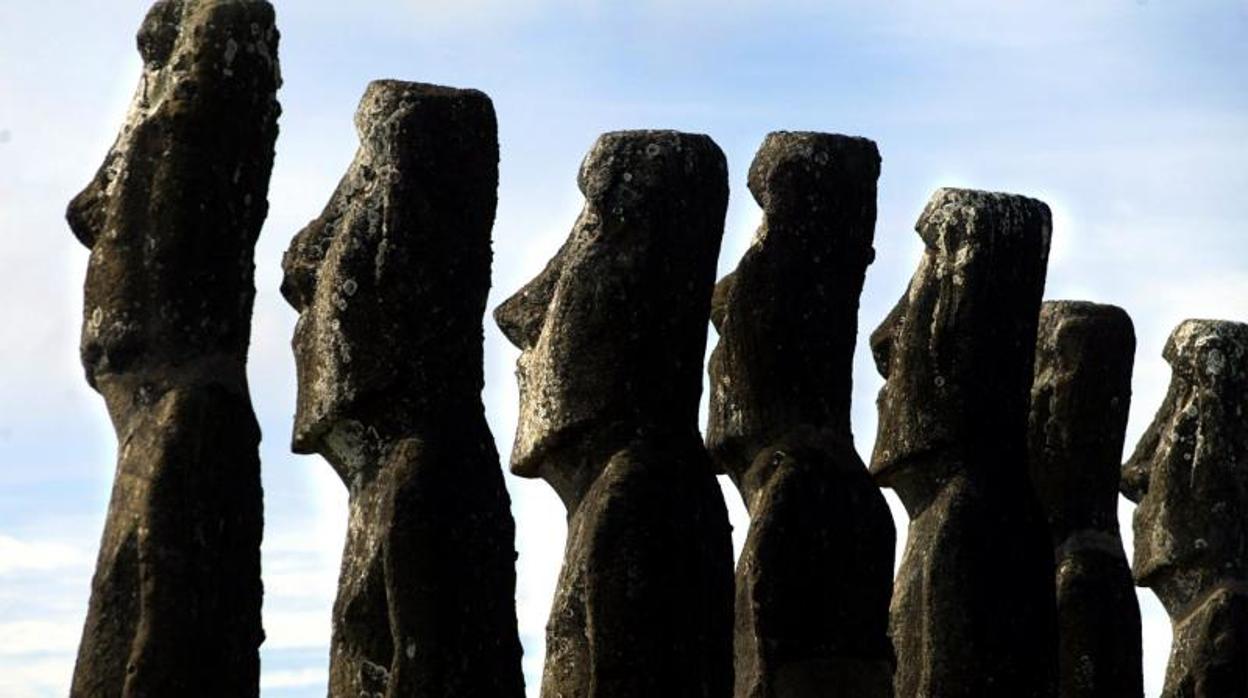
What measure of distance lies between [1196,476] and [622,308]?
8215 millimetres

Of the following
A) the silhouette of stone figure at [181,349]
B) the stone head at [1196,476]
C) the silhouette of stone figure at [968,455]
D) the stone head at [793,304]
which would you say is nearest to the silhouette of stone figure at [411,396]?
the silhouette of stone figure at [181,349]

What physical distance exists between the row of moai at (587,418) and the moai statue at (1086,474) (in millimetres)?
43

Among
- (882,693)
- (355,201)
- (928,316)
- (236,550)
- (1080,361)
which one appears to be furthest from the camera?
Result: (1080,361)

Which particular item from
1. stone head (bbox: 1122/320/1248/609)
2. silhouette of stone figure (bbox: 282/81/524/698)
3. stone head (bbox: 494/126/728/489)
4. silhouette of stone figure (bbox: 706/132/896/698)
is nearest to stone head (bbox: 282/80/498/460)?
silhouette of stone figure (bbox: 282/81/524/698)

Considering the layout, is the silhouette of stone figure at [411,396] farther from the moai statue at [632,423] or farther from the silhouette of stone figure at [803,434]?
the silhouette of stone figure at [803,434]

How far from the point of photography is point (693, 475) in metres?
19.6

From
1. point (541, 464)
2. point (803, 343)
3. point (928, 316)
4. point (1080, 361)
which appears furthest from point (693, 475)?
point (1080, 361)

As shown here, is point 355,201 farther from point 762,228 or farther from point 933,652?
point 933,652

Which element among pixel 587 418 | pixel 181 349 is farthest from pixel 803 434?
pixel 181 349

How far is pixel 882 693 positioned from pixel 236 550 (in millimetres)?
4946

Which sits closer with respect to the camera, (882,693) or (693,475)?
(693,475)

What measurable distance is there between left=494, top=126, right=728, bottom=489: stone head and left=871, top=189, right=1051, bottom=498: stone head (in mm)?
2919

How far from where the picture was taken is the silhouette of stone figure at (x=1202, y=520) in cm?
2630

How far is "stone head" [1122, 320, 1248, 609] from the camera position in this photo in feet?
86.8
